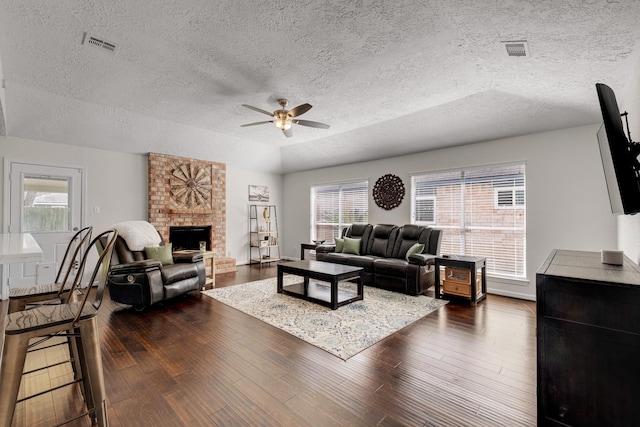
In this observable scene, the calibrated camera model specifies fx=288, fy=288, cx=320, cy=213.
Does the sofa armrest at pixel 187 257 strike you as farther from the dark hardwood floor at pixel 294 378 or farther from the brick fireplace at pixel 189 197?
the brick fireplace at pixel 189 197

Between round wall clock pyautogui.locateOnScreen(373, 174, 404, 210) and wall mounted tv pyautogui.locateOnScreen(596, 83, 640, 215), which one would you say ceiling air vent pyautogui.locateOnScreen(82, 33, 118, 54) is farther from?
round wall clock pyautogui.locateOnScreen(373, 174, 404, 210)

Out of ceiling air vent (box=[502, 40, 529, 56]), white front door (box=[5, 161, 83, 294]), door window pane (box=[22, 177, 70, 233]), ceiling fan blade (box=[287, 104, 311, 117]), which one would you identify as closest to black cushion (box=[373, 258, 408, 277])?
ceiling fan blade (box=[287, 104, 311, 117])

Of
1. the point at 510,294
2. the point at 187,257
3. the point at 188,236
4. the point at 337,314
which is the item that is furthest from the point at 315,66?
the point at 188,236

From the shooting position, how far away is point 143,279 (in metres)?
3.68

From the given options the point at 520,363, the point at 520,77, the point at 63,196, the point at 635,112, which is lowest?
the point at 520,363

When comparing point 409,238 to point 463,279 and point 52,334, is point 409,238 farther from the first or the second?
point 52,334

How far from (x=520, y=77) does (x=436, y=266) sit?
2.59 meters

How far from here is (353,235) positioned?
6.04 metres

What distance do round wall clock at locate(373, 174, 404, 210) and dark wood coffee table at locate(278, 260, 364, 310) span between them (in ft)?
7.31

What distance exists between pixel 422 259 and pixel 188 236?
4795 millimetres

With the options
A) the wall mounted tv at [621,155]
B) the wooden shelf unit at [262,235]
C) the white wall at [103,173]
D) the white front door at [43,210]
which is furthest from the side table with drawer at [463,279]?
the white front door at [43,210]

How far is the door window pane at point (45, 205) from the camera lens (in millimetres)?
4504

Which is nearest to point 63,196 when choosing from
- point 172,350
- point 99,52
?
point 99,52

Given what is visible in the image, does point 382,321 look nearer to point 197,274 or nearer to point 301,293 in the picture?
point 301,293
